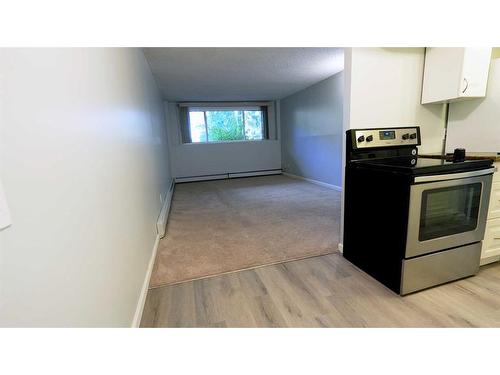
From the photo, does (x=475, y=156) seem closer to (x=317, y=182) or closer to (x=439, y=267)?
(x=439, y=267)

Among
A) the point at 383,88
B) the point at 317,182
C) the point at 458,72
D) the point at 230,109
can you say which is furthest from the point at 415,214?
the point at 230,109

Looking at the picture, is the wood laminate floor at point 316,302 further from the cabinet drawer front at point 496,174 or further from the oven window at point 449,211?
the cabinet drawer front at point 496,174

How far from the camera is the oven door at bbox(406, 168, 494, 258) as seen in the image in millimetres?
1420

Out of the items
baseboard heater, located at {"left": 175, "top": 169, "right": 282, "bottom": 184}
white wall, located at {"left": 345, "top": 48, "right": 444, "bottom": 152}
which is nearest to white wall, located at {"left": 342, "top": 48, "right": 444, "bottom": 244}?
white wall, located at {"left": 345, "top": 48, "right": 444, "bottom": 152}

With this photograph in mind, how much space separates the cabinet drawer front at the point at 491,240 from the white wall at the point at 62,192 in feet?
8.21

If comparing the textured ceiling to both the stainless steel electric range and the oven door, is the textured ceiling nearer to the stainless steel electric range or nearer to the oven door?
the stainless steel electric range

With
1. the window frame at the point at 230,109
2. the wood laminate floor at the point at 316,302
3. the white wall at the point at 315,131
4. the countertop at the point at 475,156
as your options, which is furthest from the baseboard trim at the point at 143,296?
the window frame at the point at 230,109

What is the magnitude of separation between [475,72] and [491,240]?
127 centimetres
